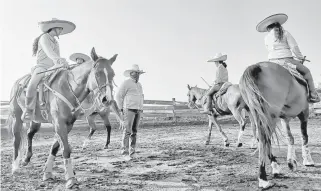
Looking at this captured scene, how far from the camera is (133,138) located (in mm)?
7281

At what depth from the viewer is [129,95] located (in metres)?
7.20

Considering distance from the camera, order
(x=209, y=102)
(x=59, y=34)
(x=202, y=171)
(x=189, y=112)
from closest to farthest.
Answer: (x=202, y=171)
(x=59, y=34)
(x=209, y=102)
(x=189, y=112)

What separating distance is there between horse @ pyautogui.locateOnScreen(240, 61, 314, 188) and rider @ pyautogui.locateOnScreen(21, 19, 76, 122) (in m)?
3.41

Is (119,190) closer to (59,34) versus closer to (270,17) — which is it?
(59,34)

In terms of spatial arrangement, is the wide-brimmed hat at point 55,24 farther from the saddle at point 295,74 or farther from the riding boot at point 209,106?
the riding boot at point 209,106

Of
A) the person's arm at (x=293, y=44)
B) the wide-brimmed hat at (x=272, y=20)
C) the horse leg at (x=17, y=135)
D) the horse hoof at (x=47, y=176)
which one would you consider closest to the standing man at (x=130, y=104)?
the horse hoof at (x=47, y=176)

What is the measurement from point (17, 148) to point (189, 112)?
1437cm

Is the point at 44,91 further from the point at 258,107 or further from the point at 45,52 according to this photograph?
the point at 258,107

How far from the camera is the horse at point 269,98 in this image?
4277 mm

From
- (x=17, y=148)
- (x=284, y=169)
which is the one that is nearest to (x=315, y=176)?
(x=284, y=169)

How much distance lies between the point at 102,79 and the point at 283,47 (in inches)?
145

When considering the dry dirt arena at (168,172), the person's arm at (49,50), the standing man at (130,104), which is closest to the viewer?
the dry dirt arena at (168,172)

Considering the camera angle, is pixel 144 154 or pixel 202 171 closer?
pixel 202 171

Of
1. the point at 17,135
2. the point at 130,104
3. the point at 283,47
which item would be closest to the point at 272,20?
the point at 283,47
